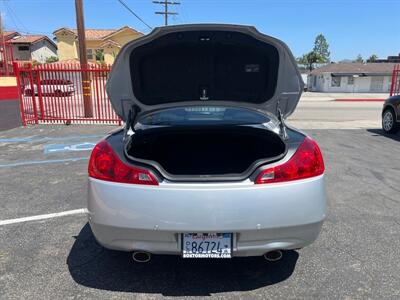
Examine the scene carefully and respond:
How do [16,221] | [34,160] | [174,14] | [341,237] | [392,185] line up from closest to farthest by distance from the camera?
[341,237], [16,221], [392,185], [34,160], [174,14]

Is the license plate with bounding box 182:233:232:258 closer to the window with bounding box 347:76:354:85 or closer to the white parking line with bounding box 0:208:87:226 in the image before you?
the white parking line with bounding box 0:208:87:226

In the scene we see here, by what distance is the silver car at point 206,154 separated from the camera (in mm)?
2227

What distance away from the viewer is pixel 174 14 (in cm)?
4044

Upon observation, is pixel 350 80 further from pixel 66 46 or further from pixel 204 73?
pixel 204 73

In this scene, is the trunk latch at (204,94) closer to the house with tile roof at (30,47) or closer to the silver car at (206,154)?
the silver car at (206,154)

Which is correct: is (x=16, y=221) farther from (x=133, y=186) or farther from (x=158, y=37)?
(x=158, y=37)

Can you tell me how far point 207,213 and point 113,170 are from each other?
0.72m

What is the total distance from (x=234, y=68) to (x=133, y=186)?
1.50 m

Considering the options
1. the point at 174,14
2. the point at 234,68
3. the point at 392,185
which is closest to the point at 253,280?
the point at 234,68

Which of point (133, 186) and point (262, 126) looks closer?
point (133, 186)

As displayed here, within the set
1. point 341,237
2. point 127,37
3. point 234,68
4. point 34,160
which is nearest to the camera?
point 234,68

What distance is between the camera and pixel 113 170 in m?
2.36

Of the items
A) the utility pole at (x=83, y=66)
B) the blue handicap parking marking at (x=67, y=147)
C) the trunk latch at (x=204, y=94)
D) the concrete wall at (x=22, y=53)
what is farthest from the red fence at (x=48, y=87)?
the concrete wall at (x=22, y=53)

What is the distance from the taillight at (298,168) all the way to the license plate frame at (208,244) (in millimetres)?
444
